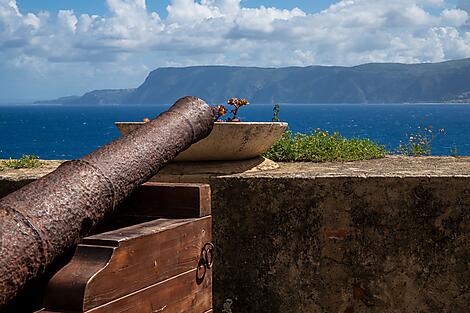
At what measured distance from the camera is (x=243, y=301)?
579 centimetres

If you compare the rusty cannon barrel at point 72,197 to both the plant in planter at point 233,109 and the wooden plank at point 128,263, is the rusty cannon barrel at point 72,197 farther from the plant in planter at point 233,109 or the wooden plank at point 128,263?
the plant in planter at point 233,109

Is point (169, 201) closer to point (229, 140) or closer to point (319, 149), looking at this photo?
point (229, 140)

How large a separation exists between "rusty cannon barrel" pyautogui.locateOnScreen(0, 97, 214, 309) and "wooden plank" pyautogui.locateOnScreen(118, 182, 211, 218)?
146mm

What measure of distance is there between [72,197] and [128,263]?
1.22 feet

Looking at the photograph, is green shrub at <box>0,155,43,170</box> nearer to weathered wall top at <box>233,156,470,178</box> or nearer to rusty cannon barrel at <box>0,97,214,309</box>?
weathered wall top at <box>233,156,470,178</box>

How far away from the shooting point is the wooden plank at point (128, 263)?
291 cm

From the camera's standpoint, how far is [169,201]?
12.7 ft

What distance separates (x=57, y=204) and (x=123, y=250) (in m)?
0.33

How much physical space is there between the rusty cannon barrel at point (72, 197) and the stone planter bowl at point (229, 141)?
167cm

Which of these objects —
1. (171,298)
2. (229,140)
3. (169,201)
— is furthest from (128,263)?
(229,140)

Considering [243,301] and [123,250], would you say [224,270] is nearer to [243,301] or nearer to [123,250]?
[243,301]

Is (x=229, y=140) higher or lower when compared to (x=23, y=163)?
higher

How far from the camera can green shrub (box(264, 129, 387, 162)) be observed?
7.47 metres

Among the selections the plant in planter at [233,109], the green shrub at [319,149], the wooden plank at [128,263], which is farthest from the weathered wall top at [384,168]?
the wooden plank at [128,263]
